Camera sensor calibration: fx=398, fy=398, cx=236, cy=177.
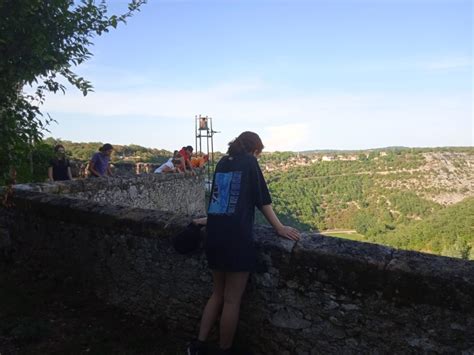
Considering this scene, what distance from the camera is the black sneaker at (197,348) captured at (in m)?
2.85

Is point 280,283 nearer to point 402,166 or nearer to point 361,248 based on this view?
point 361,248

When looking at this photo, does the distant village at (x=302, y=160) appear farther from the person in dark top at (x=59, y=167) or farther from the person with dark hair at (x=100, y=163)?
the person in dark top at (x=59, y=167)

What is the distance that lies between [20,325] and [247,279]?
6.79 feet

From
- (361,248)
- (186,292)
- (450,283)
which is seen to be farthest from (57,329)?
(450,283)

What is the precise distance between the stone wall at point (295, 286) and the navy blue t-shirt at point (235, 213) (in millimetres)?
316

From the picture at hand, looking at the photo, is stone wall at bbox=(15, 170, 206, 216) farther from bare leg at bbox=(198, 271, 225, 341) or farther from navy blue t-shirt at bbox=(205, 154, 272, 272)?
navy blue t-shirt at bbox=(205, 154, 272, 272)

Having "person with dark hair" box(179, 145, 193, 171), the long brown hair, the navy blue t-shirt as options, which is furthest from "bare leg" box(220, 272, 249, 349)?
"person with dark hair" box(179, 145, 193, 171)

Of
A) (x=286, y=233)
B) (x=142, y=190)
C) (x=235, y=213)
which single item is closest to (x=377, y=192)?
(x=142, y=190)

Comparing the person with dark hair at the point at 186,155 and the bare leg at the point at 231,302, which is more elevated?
the person with dark hair at the point at 186,155

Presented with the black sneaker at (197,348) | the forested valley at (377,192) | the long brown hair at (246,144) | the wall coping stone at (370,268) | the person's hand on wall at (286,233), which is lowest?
the forested valley at (377,192)

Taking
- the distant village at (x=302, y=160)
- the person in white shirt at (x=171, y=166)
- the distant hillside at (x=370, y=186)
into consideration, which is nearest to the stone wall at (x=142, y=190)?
the person in white shirt at (x=171, y=166)

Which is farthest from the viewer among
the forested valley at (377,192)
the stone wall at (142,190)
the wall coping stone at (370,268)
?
the forested valley at (377,192)

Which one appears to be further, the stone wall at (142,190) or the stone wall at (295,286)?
the stone wall at (142,190)

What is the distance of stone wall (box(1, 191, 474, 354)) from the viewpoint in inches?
94.0
